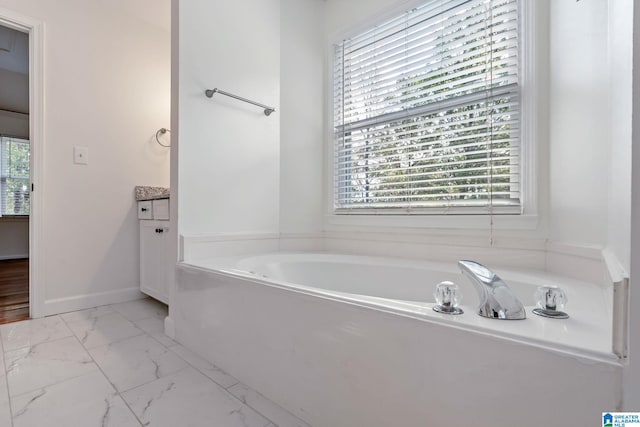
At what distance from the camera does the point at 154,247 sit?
218 centimetres

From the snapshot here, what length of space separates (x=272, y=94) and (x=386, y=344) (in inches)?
74.2

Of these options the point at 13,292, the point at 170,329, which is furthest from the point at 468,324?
the point at 13,292

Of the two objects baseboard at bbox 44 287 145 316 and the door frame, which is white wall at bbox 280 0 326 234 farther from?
the door frame

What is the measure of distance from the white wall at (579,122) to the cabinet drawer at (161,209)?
2230 mm

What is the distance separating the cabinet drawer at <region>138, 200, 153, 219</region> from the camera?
2.24 meters

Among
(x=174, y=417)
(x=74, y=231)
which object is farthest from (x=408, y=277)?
(x=74, y=231)

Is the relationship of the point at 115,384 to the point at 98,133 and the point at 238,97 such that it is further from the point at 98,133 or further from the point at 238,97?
the point at 98,133

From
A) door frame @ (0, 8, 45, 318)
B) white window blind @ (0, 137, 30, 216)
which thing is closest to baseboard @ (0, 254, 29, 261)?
white window blind @ (0, 137, 30, 216)

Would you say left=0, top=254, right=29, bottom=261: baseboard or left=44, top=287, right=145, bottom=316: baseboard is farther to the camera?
left=0, top=254, right=29, bottom=261: baseboard

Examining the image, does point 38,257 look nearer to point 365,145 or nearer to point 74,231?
point 74,231

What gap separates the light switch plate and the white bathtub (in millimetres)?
1529

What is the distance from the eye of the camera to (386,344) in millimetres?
759

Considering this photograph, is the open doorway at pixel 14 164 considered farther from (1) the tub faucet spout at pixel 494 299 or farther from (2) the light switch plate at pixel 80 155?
(1) the tub faucet spout at pixel 494 299

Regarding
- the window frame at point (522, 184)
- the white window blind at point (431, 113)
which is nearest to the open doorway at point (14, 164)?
the white window blind at point (431, 113)
